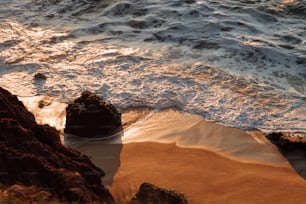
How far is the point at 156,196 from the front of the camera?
413cm

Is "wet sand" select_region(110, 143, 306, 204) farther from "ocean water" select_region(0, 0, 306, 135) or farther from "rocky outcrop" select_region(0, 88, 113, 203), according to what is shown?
"ocean water" select_region(0, 0, 306, 135)

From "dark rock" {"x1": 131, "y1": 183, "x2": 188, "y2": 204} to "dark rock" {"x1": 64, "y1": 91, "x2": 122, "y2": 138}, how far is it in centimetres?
202

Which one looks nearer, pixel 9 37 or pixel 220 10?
pixel 9 37

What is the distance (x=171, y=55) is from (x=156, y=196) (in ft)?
16.7

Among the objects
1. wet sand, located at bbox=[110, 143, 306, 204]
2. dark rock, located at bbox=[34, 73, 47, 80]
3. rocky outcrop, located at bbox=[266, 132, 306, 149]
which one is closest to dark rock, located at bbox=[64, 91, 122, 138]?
wet sand, located at bbox=[110, 143, 306, 204]

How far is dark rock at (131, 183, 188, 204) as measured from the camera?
4091mm

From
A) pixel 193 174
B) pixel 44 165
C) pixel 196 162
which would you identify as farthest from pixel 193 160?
pixel 44 165

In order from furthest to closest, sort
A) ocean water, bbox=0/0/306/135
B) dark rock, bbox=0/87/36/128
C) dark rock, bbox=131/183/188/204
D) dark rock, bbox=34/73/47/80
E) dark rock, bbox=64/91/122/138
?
dark rock, bbox=34/73/47/80, ocean water, bbox=0/0/306/135, dark rock, bbox=64/91/122/138, dark rock, bbox=0/87/36/128, dark rock, bbox=131/183/188/204

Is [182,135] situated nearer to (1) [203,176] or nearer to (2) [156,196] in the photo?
(1) [203,176]

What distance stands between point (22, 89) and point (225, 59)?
12.4ft

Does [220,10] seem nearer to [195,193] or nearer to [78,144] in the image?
[78,144]

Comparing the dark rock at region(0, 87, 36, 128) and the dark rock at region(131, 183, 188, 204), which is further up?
the dark rock at region(0, 87, 36, 128)

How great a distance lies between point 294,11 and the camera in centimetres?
1126

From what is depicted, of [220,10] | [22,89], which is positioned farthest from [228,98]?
[220,10]
